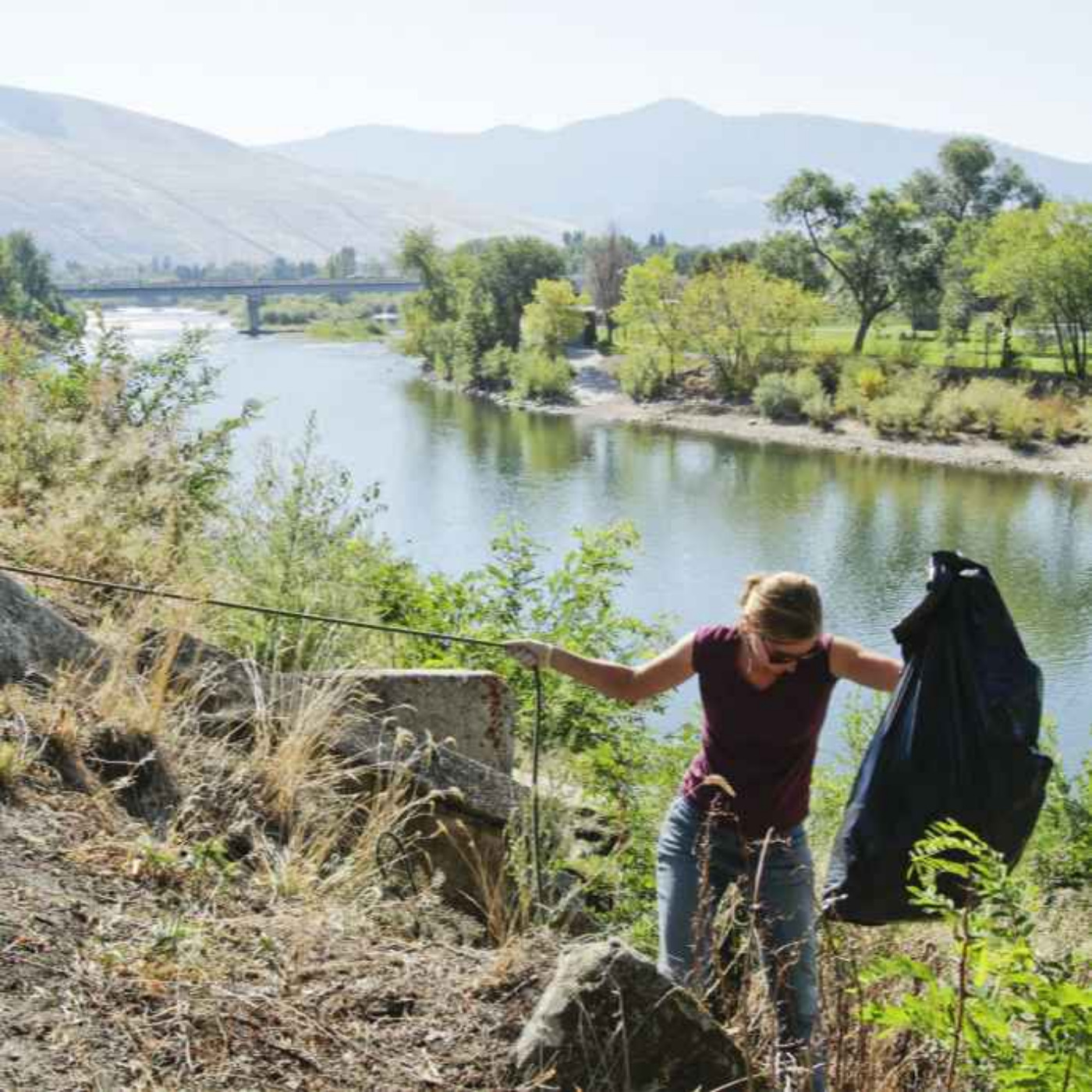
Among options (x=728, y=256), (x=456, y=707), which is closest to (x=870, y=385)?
(x=728, y=256)

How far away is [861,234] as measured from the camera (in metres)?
61.5

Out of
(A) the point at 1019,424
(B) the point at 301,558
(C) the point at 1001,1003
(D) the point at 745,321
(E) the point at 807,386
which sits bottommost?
(A) the point at 1019,424

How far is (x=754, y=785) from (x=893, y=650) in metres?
18.7

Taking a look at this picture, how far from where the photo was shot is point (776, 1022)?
9.82 feet

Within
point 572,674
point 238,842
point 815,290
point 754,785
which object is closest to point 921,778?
point 754,785

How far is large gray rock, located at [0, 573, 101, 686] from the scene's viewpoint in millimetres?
4531

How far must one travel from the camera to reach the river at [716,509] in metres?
24.8

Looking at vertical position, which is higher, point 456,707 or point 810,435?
point 456,707

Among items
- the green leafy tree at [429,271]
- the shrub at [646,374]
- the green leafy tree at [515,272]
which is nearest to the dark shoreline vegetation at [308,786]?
the shrub at [646,374]

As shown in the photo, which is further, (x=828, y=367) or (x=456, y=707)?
(x=828, y=367)

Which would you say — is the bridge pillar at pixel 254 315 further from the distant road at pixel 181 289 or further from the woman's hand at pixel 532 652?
the woman's hand at pixel 532 652

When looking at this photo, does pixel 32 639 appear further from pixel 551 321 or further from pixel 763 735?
pixel 551 321

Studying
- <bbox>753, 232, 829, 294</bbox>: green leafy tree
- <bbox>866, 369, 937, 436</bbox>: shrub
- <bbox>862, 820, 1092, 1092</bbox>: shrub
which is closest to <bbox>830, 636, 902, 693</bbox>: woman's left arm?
<bbox>862, 820, 1092, 1092</bbox>: shrub

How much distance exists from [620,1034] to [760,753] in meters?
0.95
